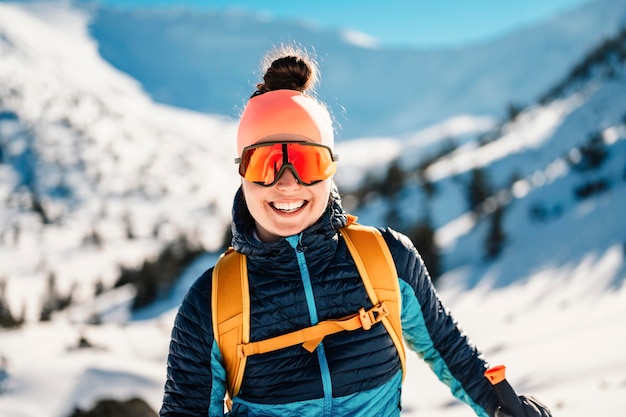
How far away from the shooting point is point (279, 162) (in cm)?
213

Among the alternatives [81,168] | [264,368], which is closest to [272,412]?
[264,368]

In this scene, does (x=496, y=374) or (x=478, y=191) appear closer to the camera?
(x=496, y=374)

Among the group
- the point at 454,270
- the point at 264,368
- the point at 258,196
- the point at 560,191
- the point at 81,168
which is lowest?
the point at 264,368

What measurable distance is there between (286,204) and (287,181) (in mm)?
100

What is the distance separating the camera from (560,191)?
19703 mm

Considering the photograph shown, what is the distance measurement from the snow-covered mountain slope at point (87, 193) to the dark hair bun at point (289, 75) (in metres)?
59.5

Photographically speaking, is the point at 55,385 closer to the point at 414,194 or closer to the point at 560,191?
the point at 560,191

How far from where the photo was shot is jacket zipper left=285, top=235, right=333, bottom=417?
2094 mm

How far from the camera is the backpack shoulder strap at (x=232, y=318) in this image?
6.63 feet

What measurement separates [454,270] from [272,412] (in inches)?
690

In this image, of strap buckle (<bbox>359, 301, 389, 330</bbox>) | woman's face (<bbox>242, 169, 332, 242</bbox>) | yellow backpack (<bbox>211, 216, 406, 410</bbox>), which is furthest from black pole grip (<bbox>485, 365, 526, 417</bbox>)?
woman's face (<bbox>242, 169, 332, 242</bbox>)

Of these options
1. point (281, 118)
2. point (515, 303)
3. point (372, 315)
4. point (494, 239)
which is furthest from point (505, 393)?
point (494, 239)

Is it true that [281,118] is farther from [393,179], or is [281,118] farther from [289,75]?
[393,179]

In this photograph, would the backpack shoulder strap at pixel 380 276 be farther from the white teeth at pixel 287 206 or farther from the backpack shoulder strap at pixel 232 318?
the backpack shoulder strap at pixel 232 318
